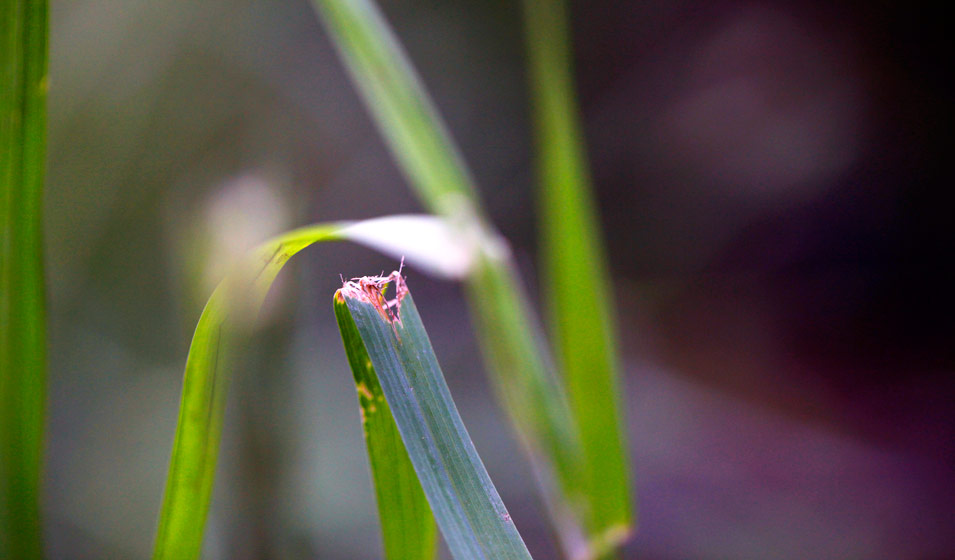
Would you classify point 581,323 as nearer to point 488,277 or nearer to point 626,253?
point 488,277

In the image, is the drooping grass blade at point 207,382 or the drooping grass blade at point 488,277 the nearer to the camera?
the drooping grass blade at point 207,382

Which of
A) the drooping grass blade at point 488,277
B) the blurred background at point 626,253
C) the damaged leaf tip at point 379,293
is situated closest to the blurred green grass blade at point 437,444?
the damaged leaf tip at point 379,293

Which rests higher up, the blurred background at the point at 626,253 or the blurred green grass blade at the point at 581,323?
the blurred background at the point at 626,253

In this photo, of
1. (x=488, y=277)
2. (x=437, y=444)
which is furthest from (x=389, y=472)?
(x=488, y=277)

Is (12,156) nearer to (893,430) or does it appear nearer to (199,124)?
(199,124)

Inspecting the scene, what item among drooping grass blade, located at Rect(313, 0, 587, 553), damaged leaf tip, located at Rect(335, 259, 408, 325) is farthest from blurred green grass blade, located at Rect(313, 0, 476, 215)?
damaged leaf tip, located at Rect(335, 259, 408, 325)

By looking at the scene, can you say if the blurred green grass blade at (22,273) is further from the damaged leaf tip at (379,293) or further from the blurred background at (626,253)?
the blurred background at (626,253)

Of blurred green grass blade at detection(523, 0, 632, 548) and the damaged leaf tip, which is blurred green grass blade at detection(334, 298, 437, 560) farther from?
blurred green grass blade at detection(523, 0, 632, 548)
